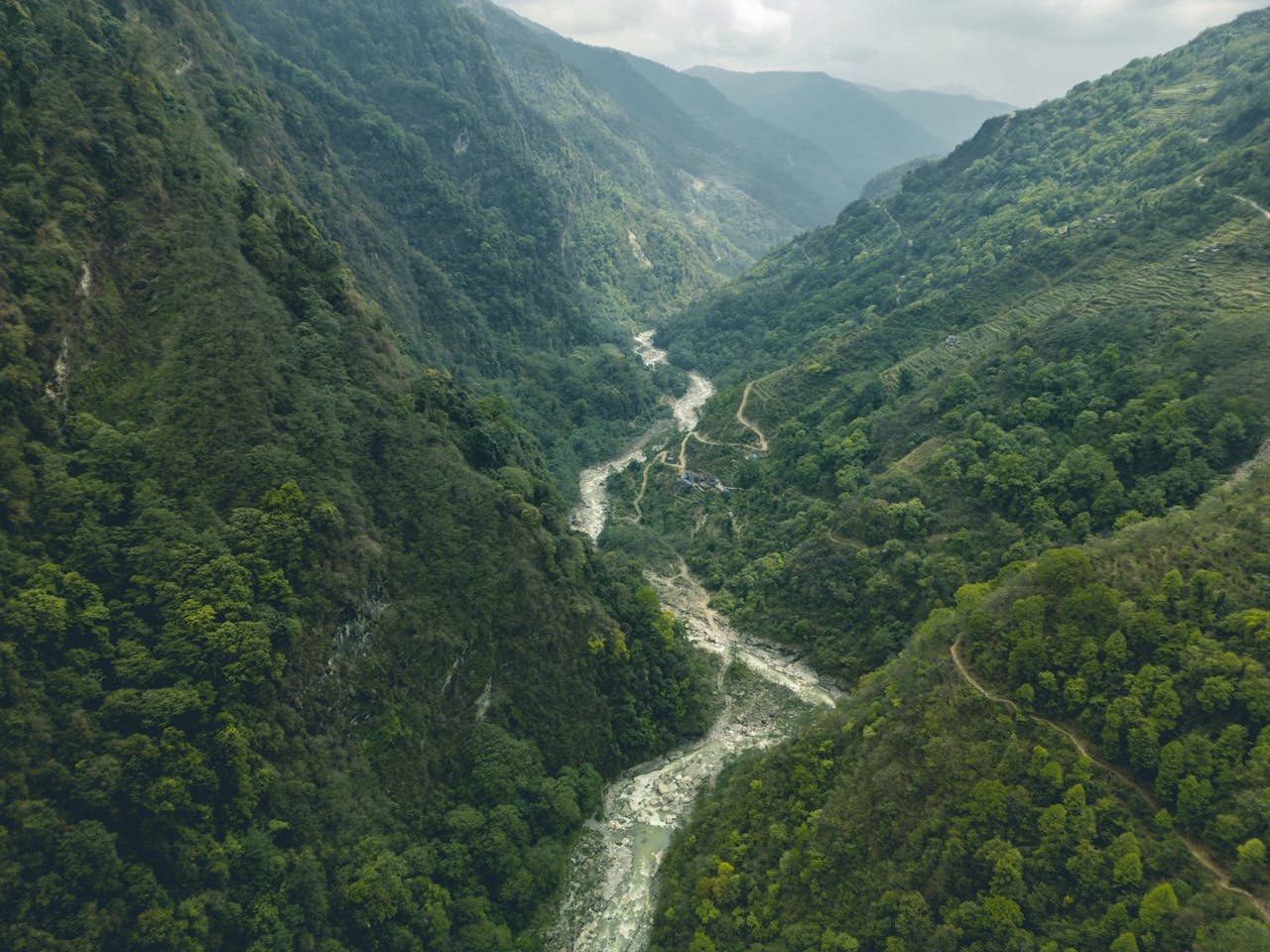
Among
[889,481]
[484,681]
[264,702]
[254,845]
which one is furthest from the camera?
[889,481]

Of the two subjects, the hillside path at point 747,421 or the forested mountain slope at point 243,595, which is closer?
the forested mountain slope at point 243,595

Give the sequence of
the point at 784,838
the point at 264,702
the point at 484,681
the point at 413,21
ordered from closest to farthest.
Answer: the point at 264,702 < the point at 784,838 < the point at 484,681 < the point at 413,21

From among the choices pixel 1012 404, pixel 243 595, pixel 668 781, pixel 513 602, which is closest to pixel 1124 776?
pixel 668 781

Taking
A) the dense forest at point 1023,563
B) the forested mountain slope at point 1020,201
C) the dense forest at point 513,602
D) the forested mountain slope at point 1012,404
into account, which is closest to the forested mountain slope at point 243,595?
the dense forest at point 513,602

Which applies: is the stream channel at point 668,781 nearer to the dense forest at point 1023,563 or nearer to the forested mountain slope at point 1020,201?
the dense forest at point 1023,563

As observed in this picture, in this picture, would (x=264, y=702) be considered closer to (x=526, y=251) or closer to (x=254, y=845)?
(x=254, y=845)

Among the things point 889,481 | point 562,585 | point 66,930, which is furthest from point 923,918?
point 889,481

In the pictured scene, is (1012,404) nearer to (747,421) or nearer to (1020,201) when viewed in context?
(747,421)

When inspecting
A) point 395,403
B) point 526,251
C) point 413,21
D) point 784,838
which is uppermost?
point 413,21
